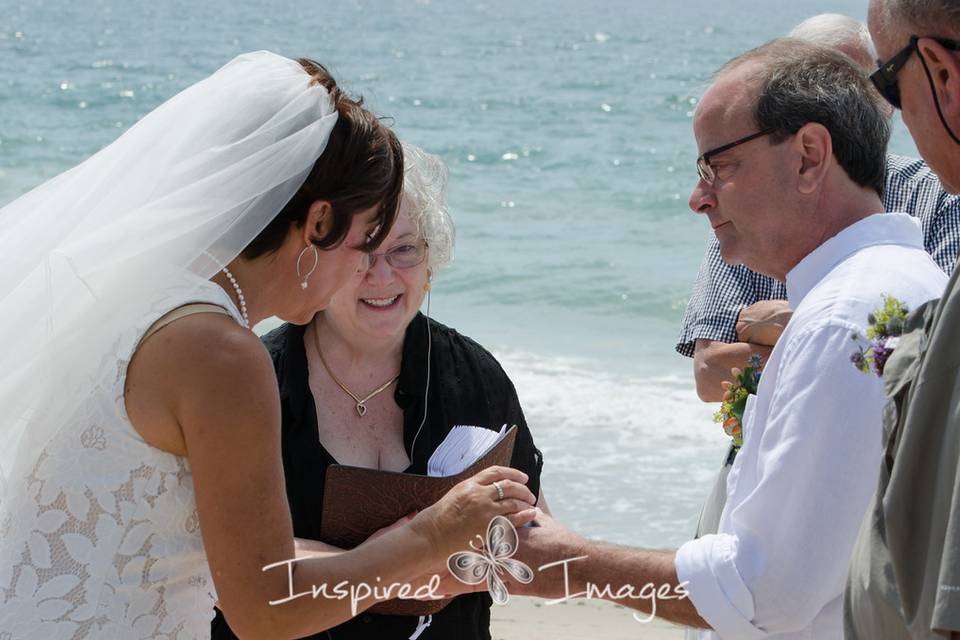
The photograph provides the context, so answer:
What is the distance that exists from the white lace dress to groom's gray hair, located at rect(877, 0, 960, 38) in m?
1.46

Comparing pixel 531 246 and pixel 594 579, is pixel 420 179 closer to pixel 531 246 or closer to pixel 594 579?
pixel 594 579

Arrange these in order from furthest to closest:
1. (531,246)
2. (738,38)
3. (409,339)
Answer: (738,38) < (531,246) < (409,339)

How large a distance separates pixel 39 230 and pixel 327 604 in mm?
1092

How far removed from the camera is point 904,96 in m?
2.18

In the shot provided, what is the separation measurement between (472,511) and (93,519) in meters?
0.91

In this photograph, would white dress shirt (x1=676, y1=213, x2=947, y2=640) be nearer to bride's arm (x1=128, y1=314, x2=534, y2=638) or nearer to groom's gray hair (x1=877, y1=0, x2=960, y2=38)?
groom's gray hair (x1=877, y1=0, x2=960, y2=38)

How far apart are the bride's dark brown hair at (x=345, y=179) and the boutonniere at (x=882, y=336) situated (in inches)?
48.3

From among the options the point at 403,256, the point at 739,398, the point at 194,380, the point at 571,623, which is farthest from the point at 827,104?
the point at 571,623

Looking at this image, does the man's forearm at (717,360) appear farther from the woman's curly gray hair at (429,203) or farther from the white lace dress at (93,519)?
the white lace dress at (93,519)

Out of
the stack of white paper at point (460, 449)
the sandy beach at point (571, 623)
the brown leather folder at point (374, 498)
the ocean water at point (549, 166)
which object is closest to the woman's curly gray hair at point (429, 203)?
the ocean water at point (549, 166)

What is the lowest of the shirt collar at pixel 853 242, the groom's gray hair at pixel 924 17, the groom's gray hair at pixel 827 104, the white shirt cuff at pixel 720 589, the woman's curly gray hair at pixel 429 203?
the white shirt cuff at pixel 720 589

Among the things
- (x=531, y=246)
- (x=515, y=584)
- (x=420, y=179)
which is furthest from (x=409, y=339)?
(x=531, y=246)

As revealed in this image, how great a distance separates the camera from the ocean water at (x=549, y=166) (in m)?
9.36

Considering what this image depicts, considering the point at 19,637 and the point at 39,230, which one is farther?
the point at 39,230
